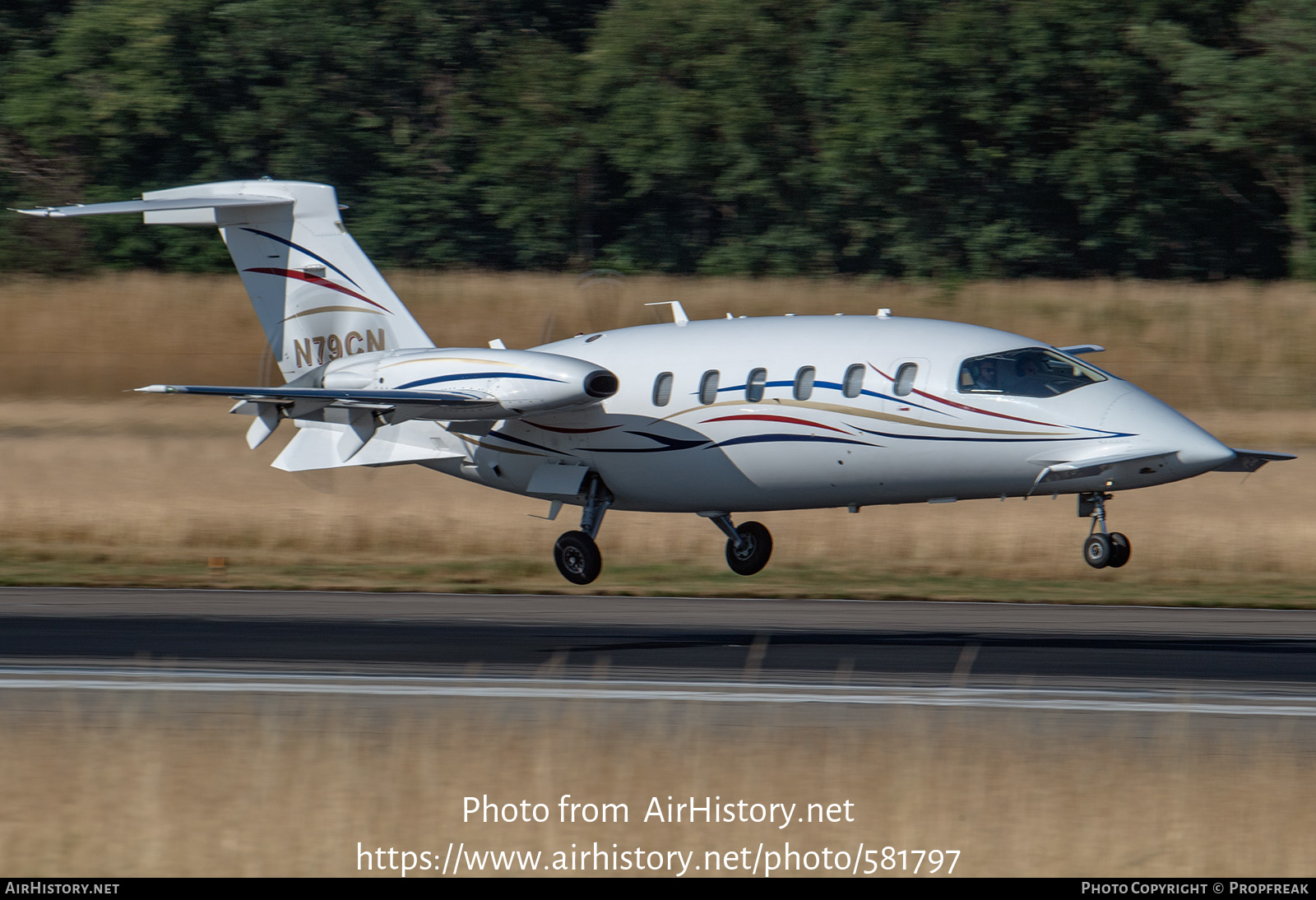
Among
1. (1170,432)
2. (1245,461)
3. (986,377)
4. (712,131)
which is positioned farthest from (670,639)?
(712,131)

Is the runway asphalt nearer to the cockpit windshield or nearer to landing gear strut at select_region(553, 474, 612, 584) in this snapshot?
landing gear strut at select_region(553, 474, 612, 584)

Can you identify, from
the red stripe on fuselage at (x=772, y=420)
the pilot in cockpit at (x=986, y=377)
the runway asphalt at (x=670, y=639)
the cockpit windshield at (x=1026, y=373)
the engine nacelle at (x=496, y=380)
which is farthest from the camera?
the engine nacelle at (x=496, y=380)

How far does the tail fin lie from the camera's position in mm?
26047

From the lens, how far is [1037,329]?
1656 inches

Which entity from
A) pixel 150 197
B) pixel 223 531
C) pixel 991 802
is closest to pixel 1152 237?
pixel 223 531

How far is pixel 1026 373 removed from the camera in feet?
67.2

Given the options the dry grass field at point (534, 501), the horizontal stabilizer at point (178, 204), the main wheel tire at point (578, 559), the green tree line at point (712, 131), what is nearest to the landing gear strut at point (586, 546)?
the main wheel tire at point (578, 559)

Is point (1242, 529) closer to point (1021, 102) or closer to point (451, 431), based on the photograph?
point (451, 431)

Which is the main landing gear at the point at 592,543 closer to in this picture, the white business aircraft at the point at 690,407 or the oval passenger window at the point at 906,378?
the white business aircraft at the point at 690,407

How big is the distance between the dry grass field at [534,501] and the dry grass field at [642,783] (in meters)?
12.0

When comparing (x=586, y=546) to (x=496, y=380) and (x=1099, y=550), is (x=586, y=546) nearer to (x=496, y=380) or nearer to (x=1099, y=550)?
(x=496, y=380)

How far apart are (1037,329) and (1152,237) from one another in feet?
47.9

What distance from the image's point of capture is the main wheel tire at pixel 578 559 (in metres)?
23.9

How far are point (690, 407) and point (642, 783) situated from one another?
38.3 ft
